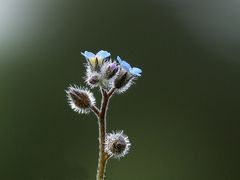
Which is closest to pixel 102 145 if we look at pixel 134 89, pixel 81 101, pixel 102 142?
pixel 102 142

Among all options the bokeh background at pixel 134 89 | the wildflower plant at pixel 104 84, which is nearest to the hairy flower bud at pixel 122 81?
the wildflower plant at pixel 104 84

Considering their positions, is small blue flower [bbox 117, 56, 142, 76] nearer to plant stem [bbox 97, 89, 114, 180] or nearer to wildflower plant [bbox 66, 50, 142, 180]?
wildflower plant [bbox 66, 50, 142, 180]

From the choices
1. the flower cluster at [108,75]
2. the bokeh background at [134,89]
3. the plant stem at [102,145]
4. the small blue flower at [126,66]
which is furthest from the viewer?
the bokeh background at [134,89]

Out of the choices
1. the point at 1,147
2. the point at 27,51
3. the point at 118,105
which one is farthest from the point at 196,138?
the point at 27,51

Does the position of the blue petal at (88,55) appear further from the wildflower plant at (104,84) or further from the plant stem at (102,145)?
the plant stem at (102,145)

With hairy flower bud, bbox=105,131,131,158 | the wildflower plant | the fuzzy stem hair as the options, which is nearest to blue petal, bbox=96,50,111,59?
the wildflower plant

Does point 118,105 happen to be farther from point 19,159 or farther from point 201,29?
point 201,29

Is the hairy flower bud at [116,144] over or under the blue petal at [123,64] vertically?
under

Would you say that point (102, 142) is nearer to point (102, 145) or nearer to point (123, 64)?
point (102, 145)
